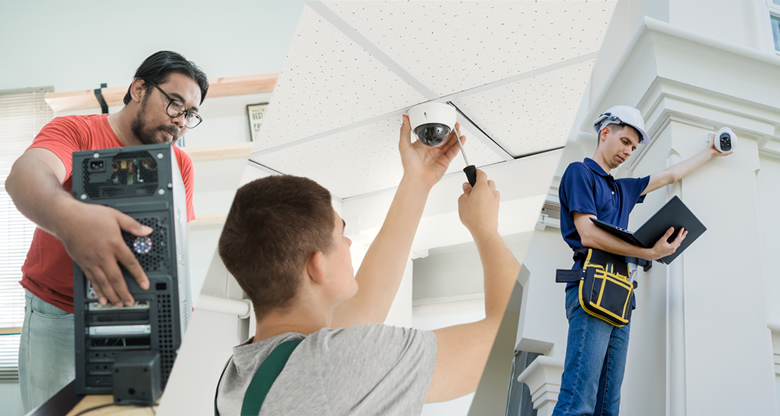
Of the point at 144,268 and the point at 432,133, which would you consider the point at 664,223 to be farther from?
the point at 144,268

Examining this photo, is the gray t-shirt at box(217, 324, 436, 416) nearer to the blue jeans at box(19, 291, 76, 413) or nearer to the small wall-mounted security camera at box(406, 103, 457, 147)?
the blue jeans at box(19, 291, 76, 413)

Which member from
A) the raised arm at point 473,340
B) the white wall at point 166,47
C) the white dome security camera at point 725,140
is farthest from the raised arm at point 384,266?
the white dome security camera at point 725,140

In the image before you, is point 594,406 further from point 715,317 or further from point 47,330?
point 47,330

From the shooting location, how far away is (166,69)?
48cm

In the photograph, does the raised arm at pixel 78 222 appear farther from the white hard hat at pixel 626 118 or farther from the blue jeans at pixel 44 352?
the white hard hat at pixel 626 118

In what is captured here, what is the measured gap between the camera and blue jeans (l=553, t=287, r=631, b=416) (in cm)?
74

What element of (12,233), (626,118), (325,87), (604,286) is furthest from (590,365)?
(12,233)

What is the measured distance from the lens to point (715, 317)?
92 centimetres

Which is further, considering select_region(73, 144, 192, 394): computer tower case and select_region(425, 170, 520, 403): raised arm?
select_region(425, 170, 520, 403): raised arm

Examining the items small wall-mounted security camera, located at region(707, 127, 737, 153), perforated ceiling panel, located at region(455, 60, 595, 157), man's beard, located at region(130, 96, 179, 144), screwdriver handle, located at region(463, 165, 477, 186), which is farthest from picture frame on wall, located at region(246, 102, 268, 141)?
small wall-mounted security camera, located at region(707, 127, 737, 153)

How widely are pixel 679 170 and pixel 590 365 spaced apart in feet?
1.55

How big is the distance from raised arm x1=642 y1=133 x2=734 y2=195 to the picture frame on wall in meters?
0.78

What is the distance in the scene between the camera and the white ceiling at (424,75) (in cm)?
71

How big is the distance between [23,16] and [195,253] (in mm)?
289
